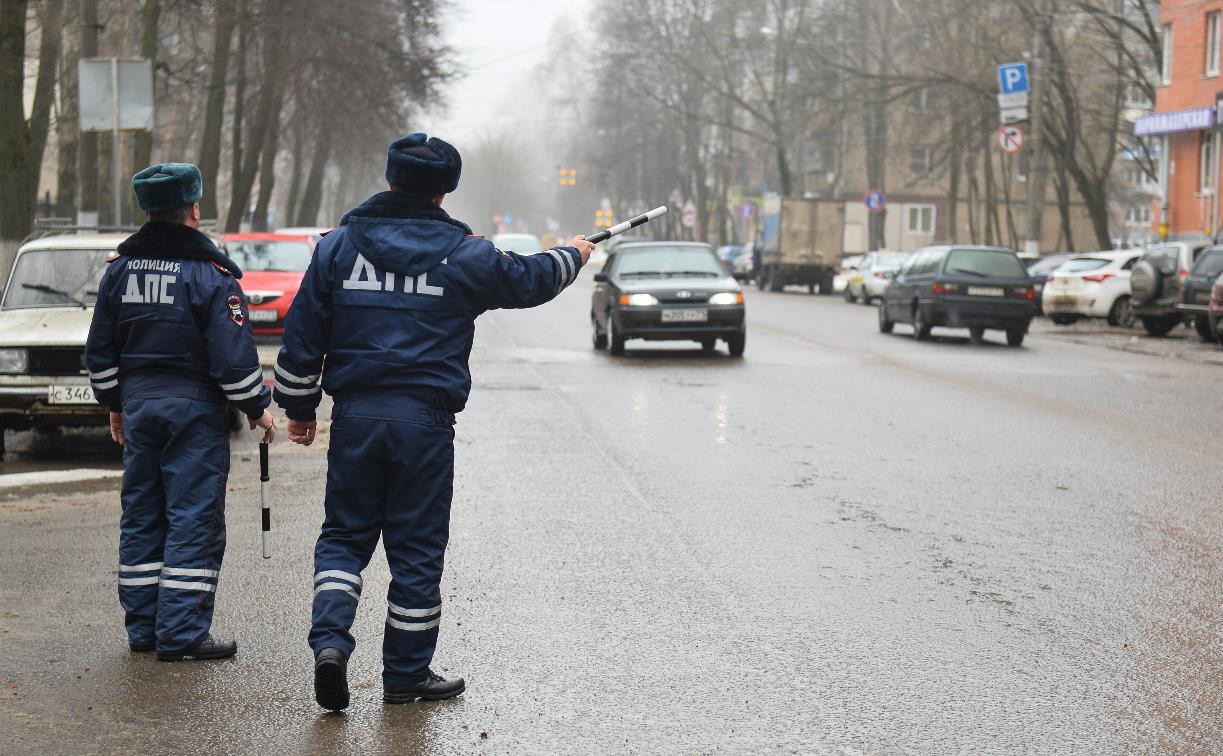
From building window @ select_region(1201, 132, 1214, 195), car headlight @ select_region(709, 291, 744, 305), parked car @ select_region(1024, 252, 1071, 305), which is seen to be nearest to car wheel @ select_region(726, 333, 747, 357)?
car headlight @ select_region(709, 291, 744, 305)

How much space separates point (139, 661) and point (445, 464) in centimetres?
146

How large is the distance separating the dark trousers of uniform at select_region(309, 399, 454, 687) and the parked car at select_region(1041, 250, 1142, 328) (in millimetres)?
28778

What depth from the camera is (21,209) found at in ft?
63.1

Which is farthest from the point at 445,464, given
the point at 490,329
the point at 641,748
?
the point at 490,329

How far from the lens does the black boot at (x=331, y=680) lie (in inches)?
205

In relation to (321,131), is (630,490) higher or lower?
lower

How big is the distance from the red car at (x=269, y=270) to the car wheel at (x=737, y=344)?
5.43m

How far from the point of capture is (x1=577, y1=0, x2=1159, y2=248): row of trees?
148 feet

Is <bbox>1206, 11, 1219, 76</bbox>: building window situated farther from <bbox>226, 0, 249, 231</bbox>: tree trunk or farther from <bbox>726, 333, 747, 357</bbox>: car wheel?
<bbox>726, 333, 747, 357</bbox>: car wheel

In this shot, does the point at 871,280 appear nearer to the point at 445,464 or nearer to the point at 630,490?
the point at 630,490

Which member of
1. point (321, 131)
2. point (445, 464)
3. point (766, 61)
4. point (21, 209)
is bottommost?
point (445, 464)

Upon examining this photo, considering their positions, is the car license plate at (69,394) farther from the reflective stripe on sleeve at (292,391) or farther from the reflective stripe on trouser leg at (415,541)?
the reflective stripe on trouser leg at (415,541)

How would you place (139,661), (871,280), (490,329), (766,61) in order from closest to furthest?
(139,661) → (490,329) → (871,280) → (766,61)

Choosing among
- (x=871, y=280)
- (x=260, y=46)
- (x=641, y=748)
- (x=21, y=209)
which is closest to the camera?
(x=641, y=748)
